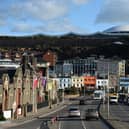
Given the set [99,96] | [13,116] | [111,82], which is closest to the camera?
[13,116]

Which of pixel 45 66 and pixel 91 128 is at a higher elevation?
pixel 45 66

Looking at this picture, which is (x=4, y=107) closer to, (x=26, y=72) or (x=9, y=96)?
(x=9, y=96)

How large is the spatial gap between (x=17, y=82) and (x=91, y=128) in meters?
41.3

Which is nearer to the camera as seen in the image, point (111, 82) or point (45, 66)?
point (111, 82)

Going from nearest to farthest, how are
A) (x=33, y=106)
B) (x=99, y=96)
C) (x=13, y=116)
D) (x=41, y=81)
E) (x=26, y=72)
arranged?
(x=13, y=116) < (x=33, y=106) < (x=26, y=72) < (x=41, y=81) < (x=99, y=96)

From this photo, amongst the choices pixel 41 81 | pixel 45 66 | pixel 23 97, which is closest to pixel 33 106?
pixel 23 97

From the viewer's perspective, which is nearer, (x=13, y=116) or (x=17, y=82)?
(x=13, y=116)

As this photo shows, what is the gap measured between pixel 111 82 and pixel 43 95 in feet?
172

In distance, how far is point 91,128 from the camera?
183 ft

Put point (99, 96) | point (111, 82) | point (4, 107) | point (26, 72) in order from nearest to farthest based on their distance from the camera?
point (4, 107)
point (111, 82)
point (26, 72)
point (99, 96)

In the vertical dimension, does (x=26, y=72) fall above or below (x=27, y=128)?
above

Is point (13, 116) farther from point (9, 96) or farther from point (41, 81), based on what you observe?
point (41, 81)

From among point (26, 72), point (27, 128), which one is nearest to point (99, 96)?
point (26, 72)

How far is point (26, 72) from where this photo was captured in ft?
360
